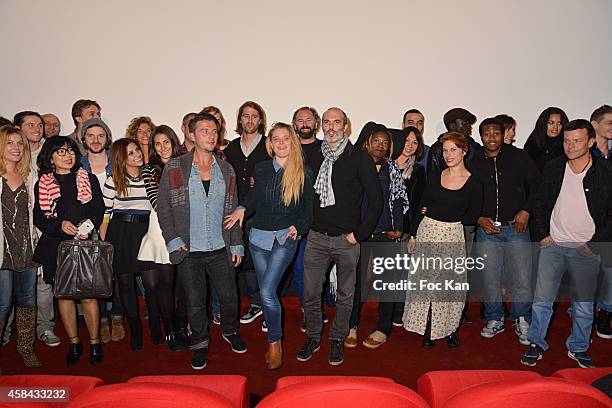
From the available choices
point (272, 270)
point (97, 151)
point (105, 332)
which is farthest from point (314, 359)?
point (97, 151)

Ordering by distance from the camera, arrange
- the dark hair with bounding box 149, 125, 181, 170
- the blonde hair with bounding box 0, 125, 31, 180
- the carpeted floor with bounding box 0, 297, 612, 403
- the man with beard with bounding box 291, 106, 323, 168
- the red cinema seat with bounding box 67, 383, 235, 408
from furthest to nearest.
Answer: the man with beard with bounding box 291, 106, 323, 168 → the dark hair with bounding box 149, 125, 181, 170 → the carpeted floor with bounding box 0, 297, 612, 403 → the blonde hair with bounding box 0, 125, 31, 180 → the red cinema seat with bounding box 67, 383, 235, 408

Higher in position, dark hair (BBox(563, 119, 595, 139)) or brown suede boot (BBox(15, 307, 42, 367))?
dark hair (BBox(563, 119, 595, 139))

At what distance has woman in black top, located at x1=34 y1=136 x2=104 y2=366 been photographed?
2.93m

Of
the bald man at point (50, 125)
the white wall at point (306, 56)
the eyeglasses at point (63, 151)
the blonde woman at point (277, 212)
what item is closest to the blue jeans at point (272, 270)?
the blonde woman at point (277, 212)

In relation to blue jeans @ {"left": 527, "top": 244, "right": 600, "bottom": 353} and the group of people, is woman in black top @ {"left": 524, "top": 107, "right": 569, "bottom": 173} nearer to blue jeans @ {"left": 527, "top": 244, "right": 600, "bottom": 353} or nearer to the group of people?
the group of people

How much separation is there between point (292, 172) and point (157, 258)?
1050mm

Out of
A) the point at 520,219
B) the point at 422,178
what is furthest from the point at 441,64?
the point at 520,219

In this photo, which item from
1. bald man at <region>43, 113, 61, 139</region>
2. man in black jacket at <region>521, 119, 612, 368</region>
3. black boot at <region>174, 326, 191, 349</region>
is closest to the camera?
man in black jacket at <region>521, 119, 612, 368</region>

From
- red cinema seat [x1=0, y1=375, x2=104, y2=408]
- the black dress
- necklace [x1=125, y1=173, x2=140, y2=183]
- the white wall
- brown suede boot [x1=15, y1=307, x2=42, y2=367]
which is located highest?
the white wall

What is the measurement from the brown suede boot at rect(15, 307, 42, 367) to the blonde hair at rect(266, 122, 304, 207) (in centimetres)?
175

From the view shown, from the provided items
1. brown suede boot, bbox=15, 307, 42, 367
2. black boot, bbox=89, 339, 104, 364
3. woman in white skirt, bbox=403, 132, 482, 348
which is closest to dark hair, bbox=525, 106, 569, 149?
woman in white skirt, bbox=403, 132, 482, 348

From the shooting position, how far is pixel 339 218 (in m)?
3.03

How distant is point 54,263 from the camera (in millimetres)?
2988

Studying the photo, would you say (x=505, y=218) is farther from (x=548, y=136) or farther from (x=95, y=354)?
(x=95, y=354)
